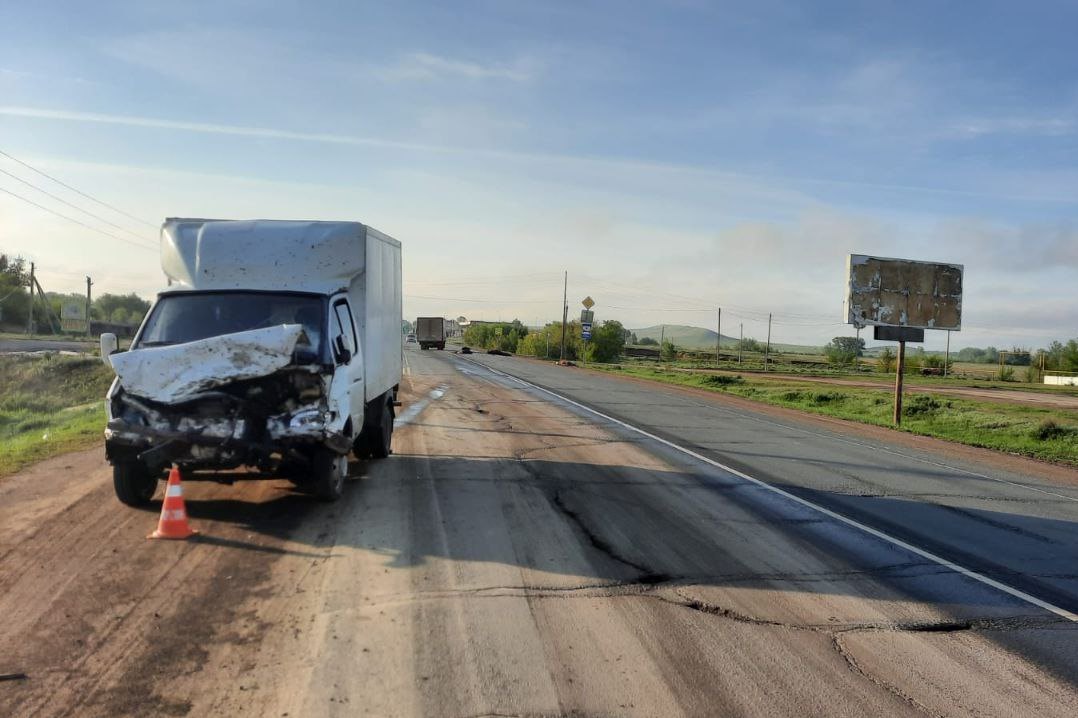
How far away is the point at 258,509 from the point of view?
26.1ft

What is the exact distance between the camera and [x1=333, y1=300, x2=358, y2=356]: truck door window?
340 inches

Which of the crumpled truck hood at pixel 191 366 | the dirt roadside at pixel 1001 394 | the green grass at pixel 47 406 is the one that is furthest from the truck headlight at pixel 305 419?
the dirt roadside at pixel 1001 394

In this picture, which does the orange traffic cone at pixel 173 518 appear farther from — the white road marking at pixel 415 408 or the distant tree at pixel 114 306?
the distant tree at pixel 114 306

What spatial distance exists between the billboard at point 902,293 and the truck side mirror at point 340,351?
19.7 metres

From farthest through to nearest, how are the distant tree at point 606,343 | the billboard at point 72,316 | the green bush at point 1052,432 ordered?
the billboard at point 72,316, the distant tree at point 606,343, the green bush at point 1052,432

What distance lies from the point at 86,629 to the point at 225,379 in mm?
2636

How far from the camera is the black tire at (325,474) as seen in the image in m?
7.64

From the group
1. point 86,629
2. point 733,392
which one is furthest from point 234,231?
point 733,392

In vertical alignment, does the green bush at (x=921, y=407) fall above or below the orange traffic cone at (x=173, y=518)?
below

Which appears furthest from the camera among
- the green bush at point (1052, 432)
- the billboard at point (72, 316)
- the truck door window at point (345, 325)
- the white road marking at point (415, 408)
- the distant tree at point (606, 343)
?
the billboard at point (72, 316)

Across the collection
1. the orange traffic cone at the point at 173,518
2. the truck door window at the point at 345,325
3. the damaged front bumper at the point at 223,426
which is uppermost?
the truck door window at the point at 345,325

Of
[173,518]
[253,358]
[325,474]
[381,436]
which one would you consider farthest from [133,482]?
[381,436]

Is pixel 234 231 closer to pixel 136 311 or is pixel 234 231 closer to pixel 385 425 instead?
pixel 385 425

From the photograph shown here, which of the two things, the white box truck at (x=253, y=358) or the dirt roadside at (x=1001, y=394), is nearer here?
the white box truck at (x=253, y=358)
